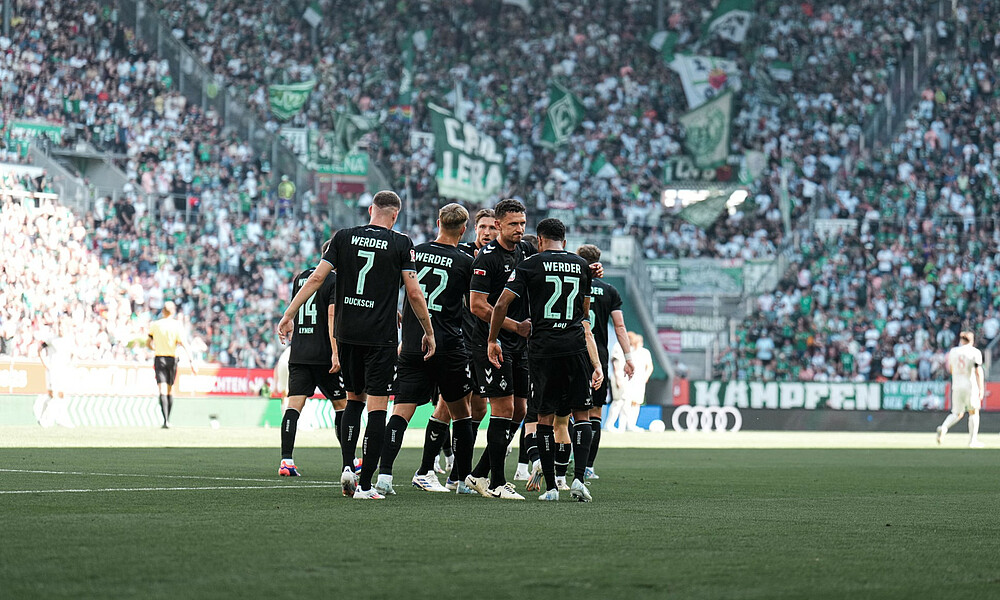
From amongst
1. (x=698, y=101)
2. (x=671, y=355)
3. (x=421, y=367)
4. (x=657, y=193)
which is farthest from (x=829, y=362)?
(x=421, y=367)

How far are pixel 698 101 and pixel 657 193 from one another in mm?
4192

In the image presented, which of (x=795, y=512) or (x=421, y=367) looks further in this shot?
(x=421, y=367)

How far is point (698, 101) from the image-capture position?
45250 mm

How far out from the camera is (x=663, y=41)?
47094 millimetres

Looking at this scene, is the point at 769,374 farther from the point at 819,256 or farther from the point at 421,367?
the point at 421,367

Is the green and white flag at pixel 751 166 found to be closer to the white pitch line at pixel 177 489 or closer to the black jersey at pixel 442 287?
the white pitch line at pixel 177 489

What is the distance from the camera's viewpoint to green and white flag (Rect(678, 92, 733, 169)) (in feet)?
142

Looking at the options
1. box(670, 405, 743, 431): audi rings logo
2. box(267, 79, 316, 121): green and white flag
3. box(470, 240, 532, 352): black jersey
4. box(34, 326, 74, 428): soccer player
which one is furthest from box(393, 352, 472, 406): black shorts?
box(267, 79, 316, 121): green and white flag

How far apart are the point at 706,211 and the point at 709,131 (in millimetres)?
3522

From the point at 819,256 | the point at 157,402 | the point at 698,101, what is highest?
the point at 698,101

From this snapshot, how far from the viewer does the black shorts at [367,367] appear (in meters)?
10.3

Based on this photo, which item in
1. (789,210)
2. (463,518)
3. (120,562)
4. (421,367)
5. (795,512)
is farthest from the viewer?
(789,210)

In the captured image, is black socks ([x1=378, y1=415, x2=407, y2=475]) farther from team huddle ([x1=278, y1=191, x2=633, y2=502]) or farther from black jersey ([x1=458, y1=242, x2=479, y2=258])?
black jersey ([x1=458, y1=242, x2=479, y2=258])

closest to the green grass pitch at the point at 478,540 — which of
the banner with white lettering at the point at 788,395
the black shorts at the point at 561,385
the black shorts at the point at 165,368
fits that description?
the black shorts at the point at 561,385
